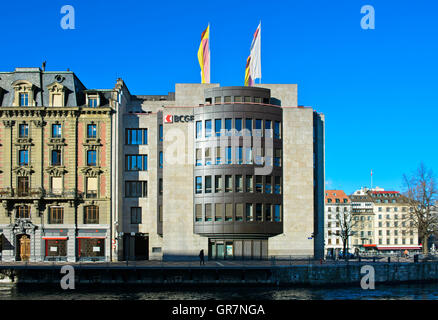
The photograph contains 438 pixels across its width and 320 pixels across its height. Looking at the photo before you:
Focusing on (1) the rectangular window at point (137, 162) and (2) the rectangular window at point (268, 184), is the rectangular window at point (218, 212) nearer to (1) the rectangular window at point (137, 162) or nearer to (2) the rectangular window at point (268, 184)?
(2) the rectangular window at point (268, 184)

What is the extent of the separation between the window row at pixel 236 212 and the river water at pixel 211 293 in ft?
41.9

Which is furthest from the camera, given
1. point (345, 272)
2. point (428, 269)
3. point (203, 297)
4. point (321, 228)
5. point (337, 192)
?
point (337, 192)

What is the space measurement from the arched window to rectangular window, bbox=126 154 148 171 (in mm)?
7336

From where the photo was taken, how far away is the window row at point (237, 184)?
67.1m

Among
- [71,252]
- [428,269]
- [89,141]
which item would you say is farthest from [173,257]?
[428,269]

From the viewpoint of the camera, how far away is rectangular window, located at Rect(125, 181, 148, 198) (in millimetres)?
73375

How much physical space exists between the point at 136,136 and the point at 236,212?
1764 cm

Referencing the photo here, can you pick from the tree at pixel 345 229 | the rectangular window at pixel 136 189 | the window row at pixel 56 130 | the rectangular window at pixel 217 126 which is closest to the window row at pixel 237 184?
the rectangular window at pixel 217 126

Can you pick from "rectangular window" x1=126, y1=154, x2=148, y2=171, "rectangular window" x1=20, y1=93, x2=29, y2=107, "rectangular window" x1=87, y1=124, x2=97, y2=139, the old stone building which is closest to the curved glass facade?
"rectangular window" x1=126, y1=154, x2=148, y2=171

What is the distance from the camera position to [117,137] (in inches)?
2785

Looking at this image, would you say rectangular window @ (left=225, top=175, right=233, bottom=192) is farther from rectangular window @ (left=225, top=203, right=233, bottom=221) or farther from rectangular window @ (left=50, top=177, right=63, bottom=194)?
rectangular window @ (left=50, top=177, right=63, bottom=194)

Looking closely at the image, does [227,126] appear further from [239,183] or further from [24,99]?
[24,99]
